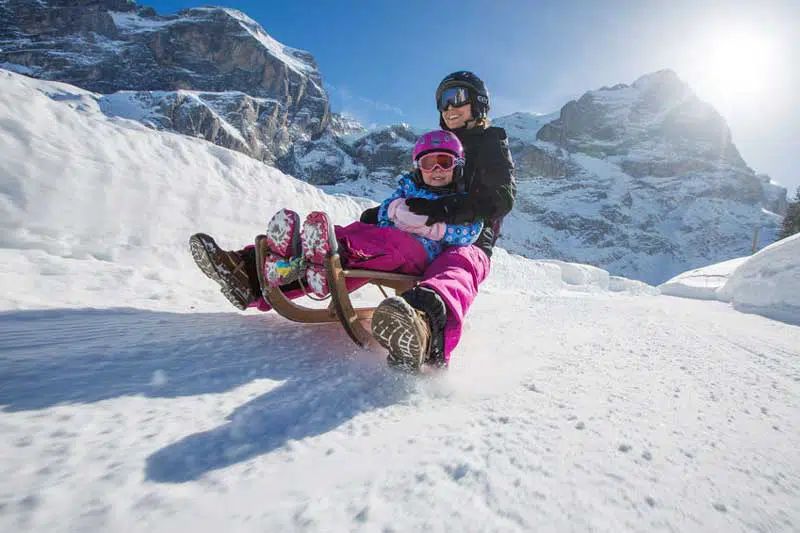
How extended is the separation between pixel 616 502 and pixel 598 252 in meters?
95.6

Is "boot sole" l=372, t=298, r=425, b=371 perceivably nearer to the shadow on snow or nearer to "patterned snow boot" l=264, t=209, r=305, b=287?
the shadow on snow

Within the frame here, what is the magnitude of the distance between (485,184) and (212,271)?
1579 millimetres

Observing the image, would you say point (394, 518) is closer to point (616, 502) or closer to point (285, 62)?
point (616, 502)

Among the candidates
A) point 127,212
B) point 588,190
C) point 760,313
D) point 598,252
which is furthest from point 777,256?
point 588,190

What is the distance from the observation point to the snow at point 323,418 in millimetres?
687

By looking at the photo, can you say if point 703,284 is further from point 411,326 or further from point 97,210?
point 97,210

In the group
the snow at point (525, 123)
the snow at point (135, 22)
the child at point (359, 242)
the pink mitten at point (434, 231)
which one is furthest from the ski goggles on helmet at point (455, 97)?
the snow at point (135, 22)

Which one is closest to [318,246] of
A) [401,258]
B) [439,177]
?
[401,258]

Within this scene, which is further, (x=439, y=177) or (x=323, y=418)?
(x=439, y=177)

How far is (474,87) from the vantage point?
2922 millimetres

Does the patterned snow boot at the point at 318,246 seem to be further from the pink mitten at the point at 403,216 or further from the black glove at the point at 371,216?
the black glove at the point at 371,216

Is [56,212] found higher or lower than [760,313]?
higher

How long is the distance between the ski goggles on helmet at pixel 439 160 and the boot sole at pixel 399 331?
122 cm

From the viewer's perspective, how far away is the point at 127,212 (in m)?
2.97
